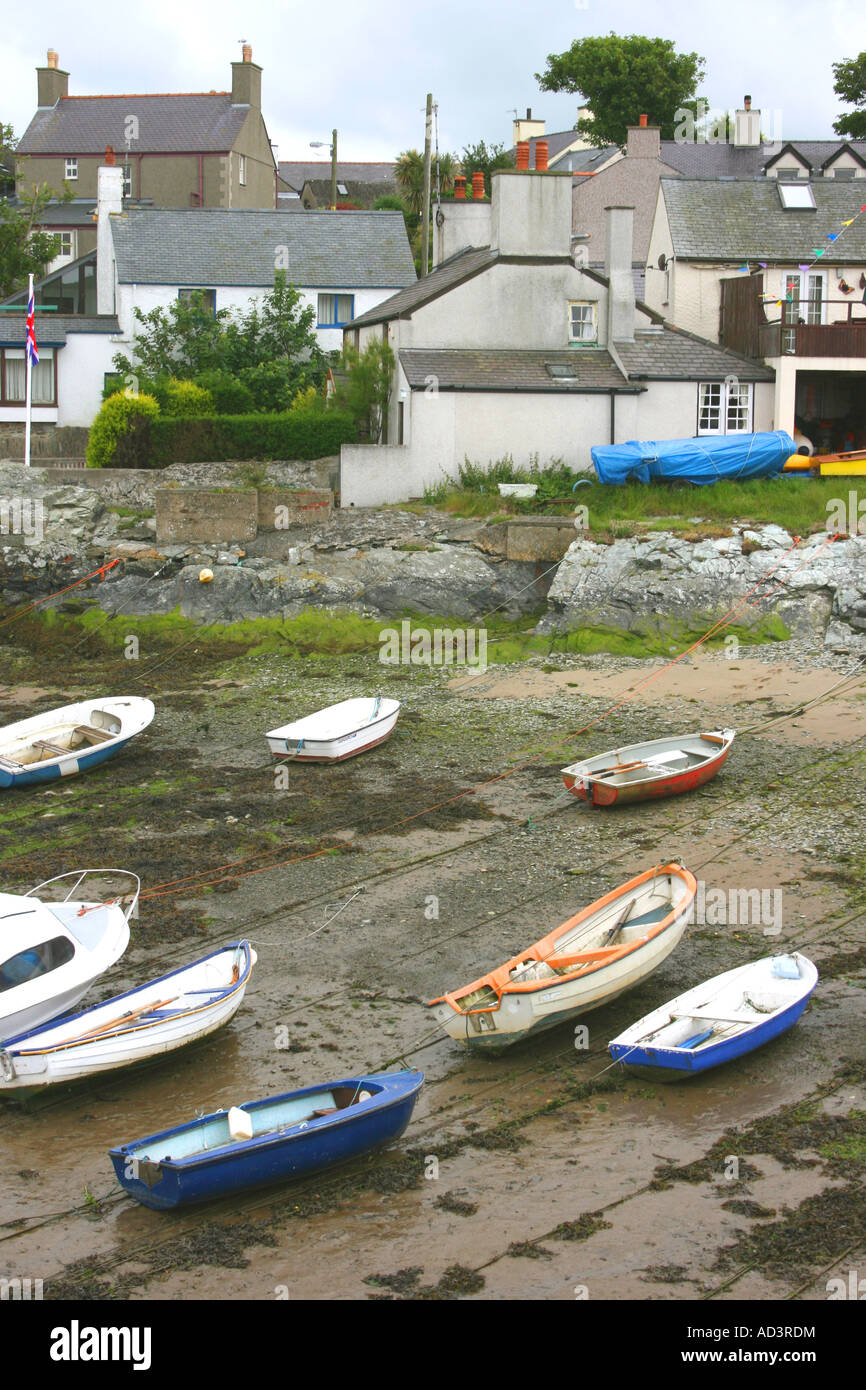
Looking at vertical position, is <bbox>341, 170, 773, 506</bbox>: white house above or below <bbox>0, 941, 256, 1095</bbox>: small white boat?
above

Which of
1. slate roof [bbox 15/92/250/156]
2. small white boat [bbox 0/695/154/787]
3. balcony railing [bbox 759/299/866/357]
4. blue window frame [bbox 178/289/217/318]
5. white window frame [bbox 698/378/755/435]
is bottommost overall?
small white boat [bbox 0/695/154/787]

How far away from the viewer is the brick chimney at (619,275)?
33.8 m

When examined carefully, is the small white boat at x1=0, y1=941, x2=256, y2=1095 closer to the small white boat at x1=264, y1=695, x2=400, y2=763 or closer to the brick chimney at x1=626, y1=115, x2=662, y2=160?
the small white boat at x1=264, y1=695, x2=400, y2=763

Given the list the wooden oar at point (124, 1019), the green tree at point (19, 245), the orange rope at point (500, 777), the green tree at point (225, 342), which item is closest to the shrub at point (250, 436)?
the green tree at point (225, 342)

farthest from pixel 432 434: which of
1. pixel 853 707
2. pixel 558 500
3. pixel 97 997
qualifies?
pixel 97 997

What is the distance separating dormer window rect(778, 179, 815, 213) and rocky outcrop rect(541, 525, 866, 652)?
41.5 ft

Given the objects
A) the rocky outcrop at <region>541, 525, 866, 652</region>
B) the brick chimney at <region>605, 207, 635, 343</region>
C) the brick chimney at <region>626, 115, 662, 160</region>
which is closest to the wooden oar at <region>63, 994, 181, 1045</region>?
the rocky outcrop at <region>541, 525, 866, 652</region>

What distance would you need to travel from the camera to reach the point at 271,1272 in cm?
980

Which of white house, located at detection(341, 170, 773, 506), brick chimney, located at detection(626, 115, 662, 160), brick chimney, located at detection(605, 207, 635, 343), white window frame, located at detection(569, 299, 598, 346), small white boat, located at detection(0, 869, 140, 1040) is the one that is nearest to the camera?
small white boat, located at detection(0, 869, 140, 1040)

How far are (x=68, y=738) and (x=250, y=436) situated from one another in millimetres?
14886

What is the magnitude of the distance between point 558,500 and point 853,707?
10814 mm

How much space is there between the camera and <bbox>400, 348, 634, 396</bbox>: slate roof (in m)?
32.8

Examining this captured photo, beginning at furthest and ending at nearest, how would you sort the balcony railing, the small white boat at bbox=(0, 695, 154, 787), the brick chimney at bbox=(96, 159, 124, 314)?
the brick chimney at bbox=(96, 159, 124, 314), the balcony railing, the small white boat at bbox=(0, 695, 154, 787)

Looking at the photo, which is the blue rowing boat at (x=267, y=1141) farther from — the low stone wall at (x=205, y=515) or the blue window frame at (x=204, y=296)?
the blue window frame at (x=204, y=296)
